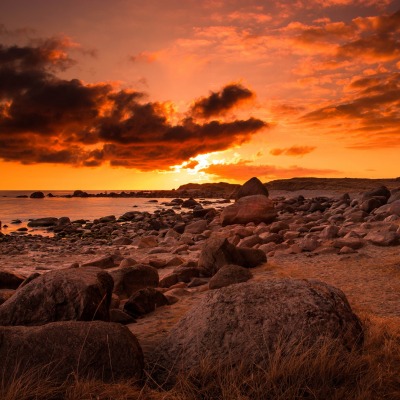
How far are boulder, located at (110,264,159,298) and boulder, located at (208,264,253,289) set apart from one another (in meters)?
1.23

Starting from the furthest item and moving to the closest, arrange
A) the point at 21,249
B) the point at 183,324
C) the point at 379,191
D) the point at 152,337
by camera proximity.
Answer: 1. the point at 379,191
2. the point at 21,249
3. the point at 152,337
4. the point at 183,324

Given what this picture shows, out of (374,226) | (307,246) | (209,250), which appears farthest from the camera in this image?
(374,226)

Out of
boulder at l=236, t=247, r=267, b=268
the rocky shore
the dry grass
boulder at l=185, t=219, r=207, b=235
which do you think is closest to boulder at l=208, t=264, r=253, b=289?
the rocky shore

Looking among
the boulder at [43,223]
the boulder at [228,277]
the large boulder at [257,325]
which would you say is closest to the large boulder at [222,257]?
the boulder at [228,277]

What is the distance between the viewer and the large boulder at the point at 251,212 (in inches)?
690

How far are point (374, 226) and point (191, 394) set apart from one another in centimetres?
1131

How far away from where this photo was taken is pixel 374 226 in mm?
12938

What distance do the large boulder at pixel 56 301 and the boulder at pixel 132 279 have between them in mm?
2588

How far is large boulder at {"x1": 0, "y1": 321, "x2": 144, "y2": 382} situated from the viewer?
10.5 feet

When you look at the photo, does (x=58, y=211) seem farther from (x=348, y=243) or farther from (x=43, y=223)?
(x=348, y=243)

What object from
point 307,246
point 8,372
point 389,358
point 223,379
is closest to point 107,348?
point 8,372

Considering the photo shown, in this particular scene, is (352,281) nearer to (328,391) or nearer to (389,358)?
(389,358)

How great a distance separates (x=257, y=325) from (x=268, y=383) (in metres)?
0.65

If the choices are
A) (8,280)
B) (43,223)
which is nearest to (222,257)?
(8,280)
